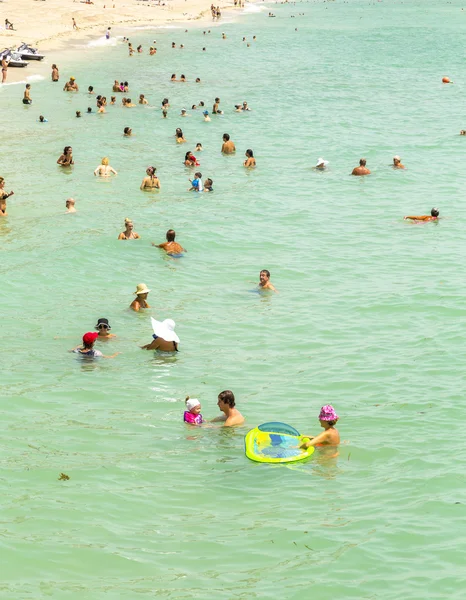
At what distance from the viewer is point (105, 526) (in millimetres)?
10711

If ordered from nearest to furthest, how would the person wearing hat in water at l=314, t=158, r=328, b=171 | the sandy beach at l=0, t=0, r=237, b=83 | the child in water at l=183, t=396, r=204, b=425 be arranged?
the child in water at l=183, t=396, r=204, b=425 < the person wearing hat in water at l=314, t=158, r=328, b=171 < the sandy beach at l=0, t=0, r=237, b=83

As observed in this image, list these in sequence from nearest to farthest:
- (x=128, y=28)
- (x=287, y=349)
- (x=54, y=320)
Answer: (x=287, y=349), (x=54, y=320), (x=128, y=28)

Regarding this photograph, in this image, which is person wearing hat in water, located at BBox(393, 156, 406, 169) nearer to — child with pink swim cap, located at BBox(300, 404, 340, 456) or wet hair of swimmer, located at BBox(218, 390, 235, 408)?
wet hair of swimmer, located at BBox(218, 390, 235, 408)

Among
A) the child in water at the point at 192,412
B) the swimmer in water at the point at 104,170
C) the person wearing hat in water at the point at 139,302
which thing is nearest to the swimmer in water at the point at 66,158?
the swimmer in water at the point at 104,170

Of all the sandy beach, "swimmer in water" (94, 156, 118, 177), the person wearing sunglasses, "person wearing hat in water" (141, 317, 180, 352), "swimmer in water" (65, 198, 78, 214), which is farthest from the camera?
the sandy beach

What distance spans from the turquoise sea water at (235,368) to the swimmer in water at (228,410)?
24cm

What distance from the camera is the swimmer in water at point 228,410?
13.0 m

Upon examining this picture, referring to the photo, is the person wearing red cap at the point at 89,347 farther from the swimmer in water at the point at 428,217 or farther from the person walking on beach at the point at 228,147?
the person walking on beach at the point at 228,147

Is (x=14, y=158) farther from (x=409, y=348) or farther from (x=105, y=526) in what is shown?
(x=105, y=526)

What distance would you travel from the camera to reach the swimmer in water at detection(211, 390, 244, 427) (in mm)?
12992

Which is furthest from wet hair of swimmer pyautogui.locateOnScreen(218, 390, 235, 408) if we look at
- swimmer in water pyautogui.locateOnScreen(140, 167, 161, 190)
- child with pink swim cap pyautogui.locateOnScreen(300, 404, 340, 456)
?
swimmer in water pyautogui.locateOnScreen(140, 167, 161, 190)

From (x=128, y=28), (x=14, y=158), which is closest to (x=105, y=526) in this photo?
(x=14, y=158)

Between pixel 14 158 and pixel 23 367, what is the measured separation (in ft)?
60.4

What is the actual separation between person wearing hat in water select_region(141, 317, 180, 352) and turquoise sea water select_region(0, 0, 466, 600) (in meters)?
0.22
